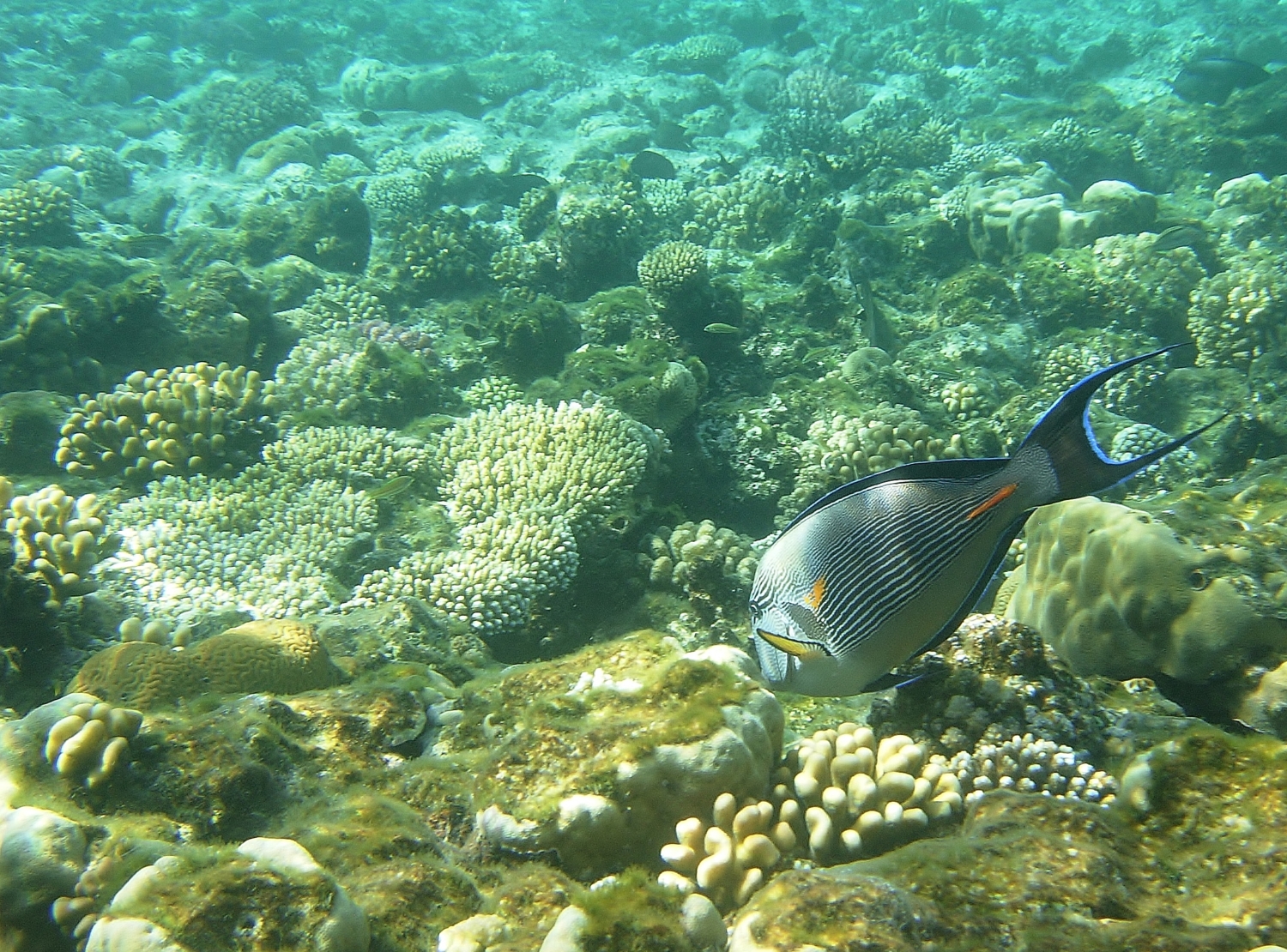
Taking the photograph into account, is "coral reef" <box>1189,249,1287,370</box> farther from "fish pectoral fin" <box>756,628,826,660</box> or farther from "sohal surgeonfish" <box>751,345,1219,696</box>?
"fish pectoral fin" <box>756,628,826,660</box>

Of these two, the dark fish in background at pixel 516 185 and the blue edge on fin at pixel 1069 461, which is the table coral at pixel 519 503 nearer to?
the blue edge on fin at pixel 1069 461

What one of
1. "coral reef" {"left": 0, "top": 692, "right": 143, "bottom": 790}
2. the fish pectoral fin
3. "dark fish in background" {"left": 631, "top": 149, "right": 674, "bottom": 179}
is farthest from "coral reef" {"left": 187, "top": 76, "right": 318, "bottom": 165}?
the fish pectoral fin

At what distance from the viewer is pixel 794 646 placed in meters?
1.79

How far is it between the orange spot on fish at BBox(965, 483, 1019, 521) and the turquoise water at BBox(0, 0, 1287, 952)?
15 cm

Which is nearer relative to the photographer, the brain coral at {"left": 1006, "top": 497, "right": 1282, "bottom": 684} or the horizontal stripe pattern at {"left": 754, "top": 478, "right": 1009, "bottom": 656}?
the horizontal stripe pattern at {"left": 754, "top": 478, "right": 1009, "bottom": 656}

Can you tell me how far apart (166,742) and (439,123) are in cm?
1913

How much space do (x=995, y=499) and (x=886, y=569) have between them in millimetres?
346

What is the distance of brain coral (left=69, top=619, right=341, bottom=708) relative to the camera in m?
3.15

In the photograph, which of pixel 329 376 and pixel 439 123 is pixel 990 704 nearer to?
pixel 329 376

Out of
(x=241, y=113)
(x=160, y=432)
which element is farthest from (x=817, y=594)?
(x=241, y=113)

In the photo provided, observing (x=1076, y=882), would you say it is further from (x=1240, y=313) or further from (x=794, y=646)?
(x=1240, y=313)

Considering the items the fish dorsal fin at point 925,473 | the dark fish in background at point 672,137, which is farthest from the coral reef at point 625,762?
the dark fish in background at point 672,137

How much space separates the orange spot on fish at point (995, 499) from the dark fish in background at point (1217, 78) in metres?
17.0

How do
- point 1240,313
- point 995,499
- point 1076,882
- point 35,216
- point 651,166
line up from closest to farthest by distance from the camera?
point 1076,882, point 995,499, point 1240,313, point 35,216, point 651,166
